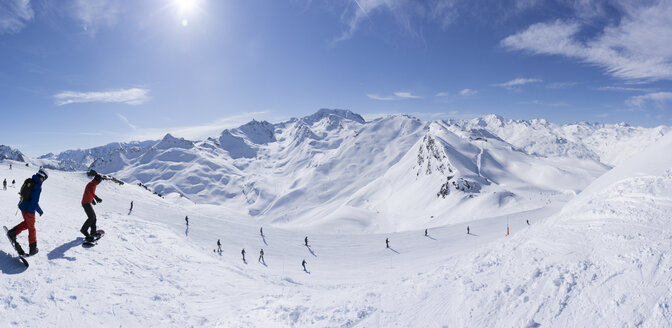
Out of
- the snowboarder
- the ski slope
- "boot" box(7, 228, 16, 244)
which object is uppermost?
the snowboarder

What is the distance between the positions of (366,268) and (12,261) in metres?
22.5

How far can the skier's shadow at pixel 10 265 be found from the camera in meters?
8.62

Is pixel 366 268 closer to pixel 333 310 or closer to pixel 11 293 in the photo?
pixel 333 310

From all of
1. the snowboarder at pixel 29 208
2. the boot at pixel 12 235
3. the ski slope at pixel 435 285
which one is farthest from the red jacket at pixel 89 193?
the boot at pixel 12 235

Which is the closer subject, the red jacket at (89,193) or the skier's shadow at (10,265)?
the skier's shadow at (10,265)

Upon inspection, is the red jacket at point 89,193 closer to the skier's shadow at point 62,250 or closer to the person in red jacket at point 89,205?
the person in red jacket at point 89,205

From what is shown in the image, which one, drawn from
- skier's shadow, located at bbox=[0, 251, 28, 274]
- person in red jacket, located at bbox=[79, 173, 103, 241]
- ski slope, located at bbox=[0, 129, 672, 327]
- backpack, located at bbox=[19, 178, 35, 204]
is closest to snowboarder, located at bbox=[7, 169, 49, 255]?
backpack, located at bbox=[19, 178, 35, 204]

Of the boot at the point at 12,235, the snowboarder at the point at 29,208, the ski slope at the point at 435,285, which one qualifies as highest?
the snowboarder at the point at 29,208

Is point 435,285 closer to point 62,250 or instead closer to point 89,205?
point 62,250

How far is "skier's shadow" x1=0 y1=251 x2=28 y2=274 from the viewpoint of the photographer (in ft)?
28.3

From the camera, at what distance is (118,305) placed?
9102 millimetres

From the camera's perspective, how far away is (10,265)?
8867 mm

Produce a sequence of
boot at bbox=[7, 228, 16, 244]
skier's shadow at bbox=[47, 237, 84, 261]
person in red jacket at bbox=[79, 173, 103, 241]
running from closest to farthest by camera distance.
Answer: boot at bbox=[7, 228, 16, 244]
skier's shadow at bbox=[47, 237, 84, 261]
person in red jacket at bbox=[79, 173, 103, 241]

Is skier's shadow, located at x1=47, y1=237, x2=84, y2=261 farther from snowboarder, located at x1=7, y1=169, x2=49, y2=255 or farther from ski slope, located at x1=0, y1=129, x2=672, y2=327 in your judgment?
snowboarder, located at x1=7, y1=169, x2=49, y2=255
